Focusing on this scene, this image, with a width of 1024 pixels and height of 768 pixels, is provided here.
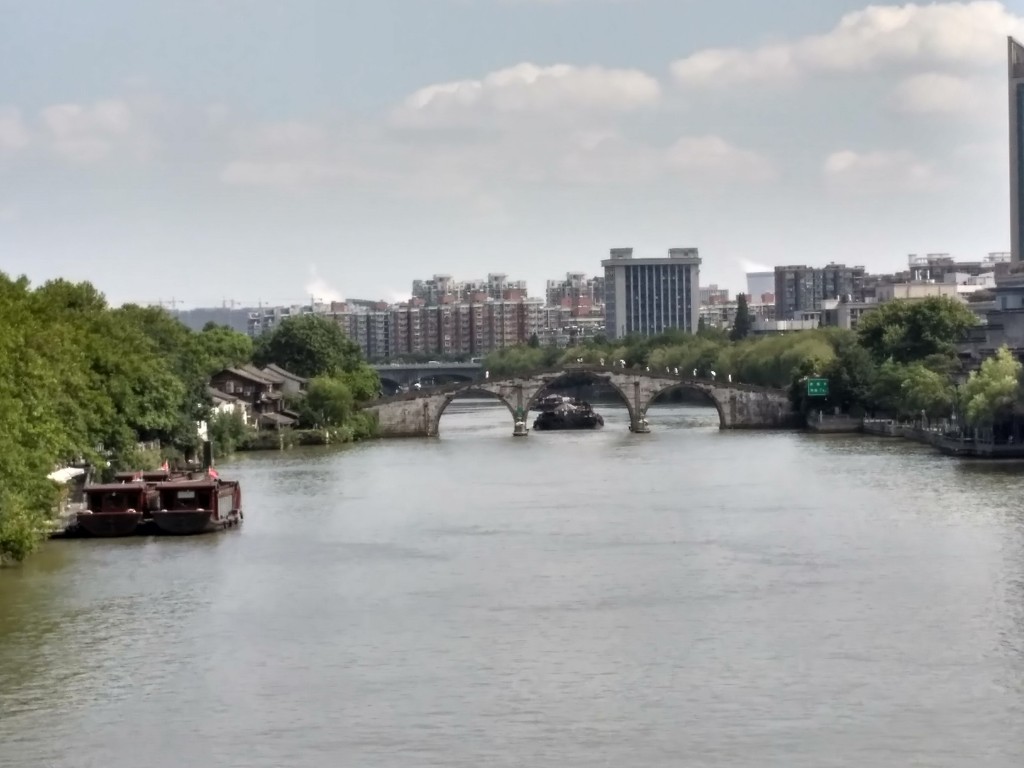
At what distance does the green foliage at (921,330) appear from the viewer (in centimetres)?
6319

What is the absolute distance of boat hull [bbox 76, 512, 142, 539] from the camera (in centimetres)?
3247

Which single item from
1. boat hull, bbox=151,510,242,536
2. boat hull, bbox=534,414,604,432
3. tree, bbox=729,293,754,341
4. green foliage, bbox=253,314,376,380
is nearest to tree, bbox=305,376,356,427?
boat hull, bbox=534,414,604,432

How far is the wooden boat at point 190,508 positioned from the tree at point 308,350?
116 ft

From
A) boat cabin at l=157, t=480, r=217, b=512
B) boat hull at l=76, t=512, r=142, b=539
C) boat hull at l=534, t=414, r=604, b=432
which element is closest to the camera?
boat hull at l=76, t=512, r=142, b=539

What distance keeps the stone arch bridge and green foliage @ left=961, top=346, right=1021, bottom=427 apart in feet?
50.4

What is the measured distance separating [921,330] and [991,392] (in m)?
17.7

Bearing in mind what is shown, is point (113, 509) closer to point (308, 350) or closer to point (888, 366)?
point (888, 366)

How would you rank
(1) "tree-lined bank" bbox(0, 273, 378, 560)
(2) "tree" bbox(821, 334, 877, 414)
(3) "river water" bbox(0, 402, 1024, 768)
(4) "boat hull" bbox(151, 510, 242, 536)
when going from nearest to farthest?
(3) "river water" bbox(0, 402, 1024, 768)
(1) "tree-lined bank" bbox(0, 273, 378, 560)
(4) "boat hull" bbox(151, 510, 242, 536)
(2) "tree" bbox(821, 334, 877, 414)

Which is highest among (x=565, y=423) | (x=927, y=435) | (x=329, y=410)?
(x=329, y=410)

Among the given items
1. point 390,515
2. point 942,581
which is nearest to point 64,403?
point 390,515

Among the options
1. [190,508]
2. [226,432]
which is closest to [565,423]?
[226,432]

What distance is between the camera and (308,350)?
7044 centimetres

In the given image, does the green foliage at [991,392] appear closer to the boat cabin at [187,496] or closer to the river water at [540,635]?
the river water at [540,635]

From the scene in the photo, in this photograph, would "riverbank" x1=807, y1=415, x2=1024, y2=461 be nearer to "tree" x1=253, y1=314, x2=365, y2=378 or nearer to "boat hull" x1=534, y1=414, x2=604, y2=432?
"boat hull" x1=534, y1=414, x2=604, y2=432
